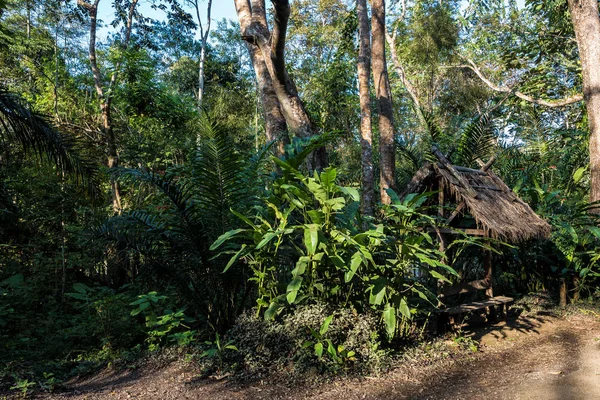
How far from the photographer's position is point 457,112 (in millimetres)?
19844

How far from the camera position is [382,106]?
810 cm

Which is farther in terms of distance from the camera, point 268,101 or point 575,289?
point 575,289

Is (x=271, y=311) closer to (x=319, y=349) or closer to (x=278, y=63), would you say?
(x=319, y=349)

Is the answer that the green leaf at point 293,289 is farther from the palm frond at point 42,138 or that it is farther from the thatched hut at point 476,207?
the palm frond at point 42,138

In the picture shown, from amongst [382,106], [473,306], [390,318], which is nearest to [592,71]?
[382,106]

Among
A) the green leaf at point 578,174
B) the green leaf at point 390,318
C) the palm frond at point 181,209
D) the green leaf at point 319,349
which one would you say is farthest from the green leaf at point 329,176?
the green leaf at point 578,174

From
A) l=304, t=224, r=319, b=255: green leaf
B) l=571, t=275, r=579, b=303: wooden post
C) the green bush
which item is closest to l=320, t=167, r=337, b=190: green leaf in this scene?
l=304, t=224, r=319, b=255: green leaf

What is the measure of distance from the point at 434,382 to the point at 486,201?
2774mm

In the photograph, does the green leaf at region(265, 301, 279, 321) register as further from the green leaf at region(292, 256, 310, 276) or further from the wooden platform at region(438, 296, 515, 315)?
the wooden platform at region(438, 296, 515, 315)

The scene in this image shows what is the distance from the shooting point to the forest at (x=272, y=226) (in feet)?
12.8

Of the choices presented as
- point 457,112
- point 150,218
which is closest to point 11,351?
point 150,218

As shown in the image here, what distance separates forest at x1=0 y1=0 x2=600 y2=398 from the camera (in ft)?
12.8

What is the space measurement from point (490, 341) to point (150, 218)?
4170 millimetres

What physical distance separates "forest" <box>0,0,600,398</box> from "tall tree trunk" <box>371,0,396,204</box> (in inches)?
1.6
